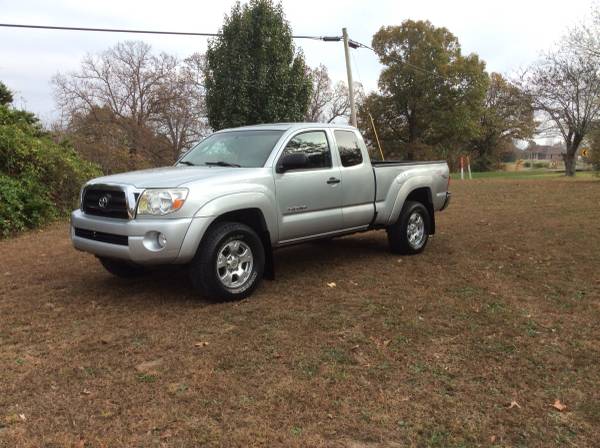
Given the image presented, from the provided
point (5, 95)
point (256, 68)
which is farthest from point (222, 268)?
point (256, 68)

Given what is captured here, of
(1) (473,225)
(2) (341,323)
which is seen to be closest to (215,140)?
(2) (341,323)

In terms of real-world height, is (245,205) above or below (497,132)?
below

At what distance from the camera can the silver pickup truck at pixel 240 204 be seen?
4.57 metres

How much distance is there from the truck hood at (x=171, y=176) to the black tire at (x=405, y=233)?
2.64m

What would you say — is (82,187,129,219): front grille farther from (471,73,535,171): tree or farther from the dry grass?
Answer: (471,73,535,171): tree

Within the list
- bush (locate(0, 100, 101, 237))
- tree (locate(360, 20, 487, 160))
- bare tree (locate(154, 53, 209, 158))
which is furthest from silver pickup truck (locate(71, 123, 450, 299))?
tree (locate(360, 20, 487, 160))

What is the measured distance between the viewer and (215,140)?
6.22 meters

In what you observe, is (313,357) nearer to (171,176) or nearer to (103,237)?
(171,176)

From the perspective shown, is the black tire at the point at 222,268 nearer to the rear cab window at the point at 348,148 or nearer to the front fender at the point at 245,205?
the front fender at the point at 245,205

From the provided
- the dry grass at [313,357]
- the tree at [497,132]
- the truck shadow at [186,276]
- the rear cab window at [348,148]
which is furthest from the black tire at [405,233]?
the tree at [497,132]

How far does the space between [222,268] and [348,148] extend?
240 cm

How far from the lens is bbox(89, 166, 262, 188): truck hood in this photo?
15.3 feet

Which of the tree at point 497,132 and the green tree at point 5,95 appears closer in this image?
the green tree at point 5,95

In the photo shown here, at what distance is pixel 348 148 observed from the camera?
6.39 metres
